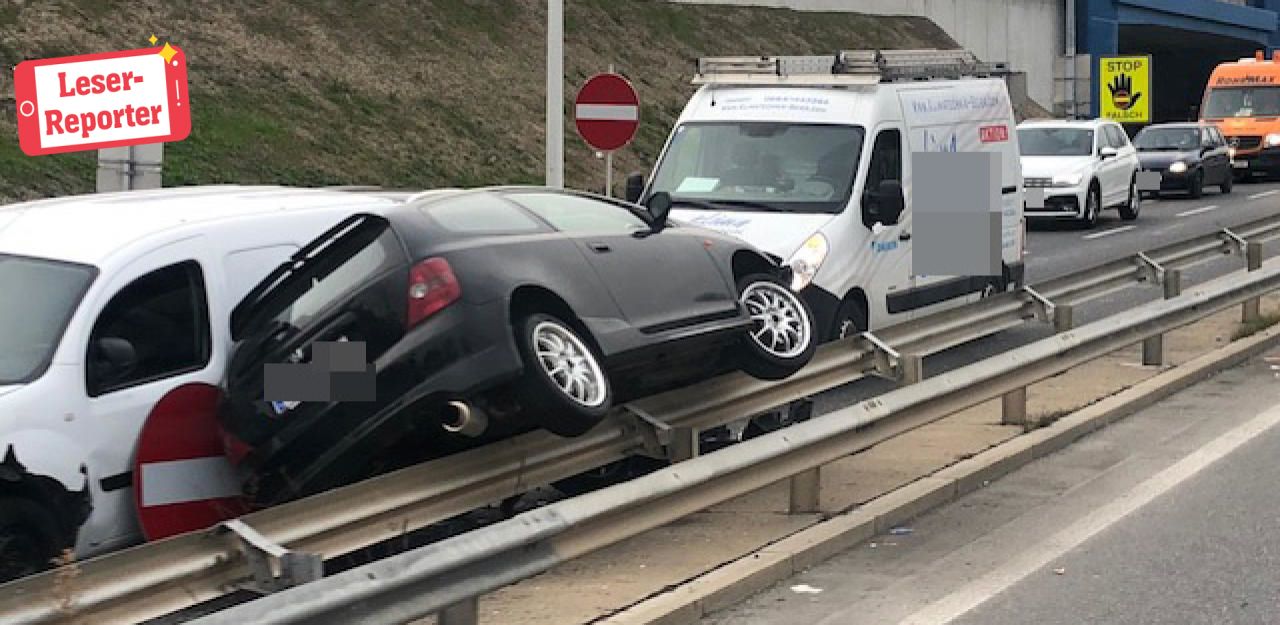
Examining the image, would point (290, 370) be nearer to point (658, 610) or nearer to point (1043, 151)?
point (658, 610)

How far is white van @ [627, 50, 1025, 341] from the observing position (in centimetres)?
1220

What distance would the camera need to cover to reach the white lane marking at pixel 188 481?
6.83 meters

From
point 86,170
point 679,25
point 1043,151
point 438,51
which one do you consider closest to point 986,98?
point 86,170

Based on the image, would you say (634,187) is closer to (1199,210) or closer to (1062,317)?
(1062,317)

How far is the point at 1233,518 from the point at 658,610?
3.00 meters

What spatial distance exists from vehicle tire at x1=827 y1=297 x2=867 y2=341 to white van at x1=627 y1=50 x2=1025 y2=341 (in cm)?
1

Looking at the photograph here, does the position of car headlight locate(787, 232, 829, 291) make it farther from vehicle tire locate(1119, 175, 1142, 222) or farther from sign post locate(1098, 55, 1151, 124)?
sign post locate(1098, 55, 1151, 124)

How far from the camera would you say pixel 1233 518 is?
8047 mm

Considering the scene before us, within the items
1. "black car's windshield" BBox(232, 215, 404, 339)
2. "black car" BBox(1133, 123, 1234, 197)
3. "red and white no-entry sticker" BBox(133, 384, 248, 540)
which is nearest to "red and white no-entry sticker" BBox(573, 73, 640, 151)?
"black car's windshield" BBox(232, 215, 404, 339)

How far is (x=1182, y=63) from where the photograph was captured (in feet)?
268

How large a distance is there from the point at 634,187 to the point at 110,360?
6826 mm

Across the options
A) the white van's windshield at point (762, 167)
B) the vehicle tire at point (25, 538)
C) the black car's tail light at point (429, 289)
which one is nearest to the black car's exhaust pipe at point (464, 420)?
the black car's tail light at point (429, 289)

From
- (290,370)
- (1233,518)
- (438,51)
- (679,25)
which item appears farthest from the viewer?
(679,25)

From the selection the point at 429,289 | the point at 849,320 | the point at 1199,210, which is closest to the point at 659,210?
the point at 429,289
